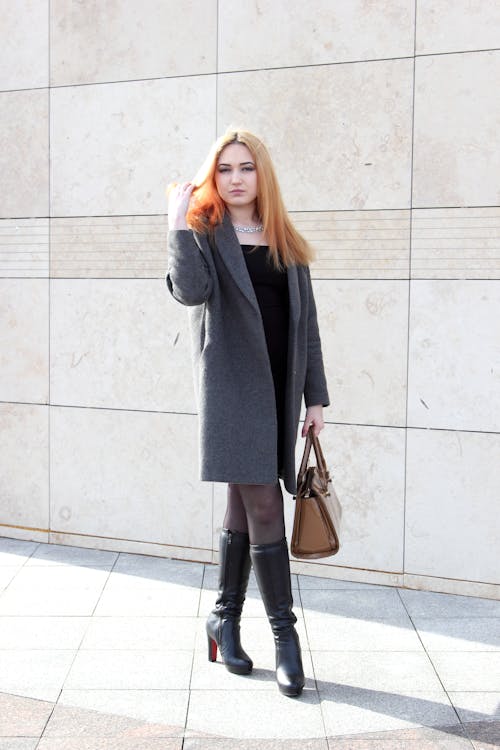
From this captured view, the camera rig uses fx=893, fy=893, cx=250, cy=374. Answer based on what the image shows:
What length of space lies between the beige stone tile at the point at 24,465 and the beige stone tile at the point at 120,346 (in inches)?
8.3

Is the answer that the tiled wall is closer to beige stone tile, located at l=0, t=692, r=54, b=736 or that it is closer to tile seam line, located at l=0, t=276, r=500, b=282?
tile seam line, located at l=0, t=276, r=500, b=282

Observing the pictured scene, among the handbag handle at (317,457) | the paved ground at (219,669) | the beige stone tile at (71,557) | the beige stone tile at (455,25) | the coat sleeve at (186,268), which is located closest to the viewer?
the paved ground at (219,669)

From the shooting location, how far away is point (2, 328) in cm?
492

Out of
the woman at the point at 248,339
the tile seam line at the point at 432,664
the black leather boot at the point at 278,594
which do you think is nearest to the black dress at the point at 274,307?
the woman at the point at 248,339

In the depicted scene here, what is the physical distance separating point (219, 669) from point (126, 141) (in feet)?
8.82

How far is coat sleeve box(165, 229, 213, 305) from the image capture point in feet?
9.60

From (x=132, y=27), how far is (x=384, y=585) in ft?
9.94

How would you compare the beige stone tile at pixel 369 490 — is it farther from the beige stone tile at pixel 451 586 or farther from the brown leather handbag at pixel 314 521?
the brown leather handbag at pixel 314 521

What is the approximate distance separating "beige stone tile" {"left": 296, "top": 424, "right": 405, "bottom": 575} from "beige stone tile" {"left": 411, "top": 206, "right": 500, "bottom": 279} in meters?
0.78

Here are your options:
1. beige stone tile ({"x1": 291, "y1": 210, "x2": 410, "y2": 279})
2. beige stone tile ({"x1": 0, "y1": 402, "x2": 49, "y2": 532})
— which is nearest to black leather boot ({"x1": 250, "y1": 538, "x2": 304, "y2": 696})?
beige stone tile ({"x1": 291, "y1": 210, "x2": 410, "y2": 279})

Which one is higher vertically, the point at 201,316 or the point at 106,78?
the point at 106,78

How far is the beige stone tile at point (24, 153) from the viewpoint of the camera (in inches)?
187

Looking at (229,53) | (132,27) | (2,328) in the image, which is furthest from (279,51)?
(2,328)

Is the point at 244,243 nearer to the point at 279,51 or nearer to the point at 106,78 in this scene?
the point at 279,51
